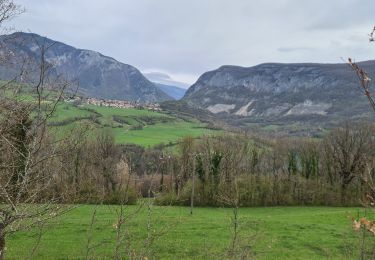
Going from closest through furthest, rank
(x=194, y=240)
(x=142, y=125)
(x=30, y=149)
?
(x=30, y=149), (x=194, y=240), (x=142, y=125)

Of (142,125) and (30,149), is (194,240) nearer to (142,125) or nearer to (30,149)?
(30,149)

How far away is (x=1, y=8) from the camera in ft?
37.0

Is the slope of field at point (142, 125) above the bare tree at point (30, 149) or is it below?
below

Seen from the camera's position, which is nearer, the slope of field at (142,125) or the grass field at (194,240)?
the grass field at (194,240)

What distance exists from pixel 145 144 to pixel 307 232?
6006 cm

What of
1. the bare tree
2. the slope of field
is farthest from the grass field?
the slope of field

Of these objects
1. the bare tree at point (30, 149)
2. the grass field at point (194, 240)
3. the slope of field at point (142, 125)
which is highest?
the bare tree at point (30, 149)

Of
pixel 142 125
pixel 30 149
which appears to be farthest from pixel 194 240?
pixel 142 125

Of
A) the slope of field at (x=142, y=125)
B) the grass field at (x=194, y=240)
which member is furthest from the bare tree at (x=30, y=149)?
the slope of field at (x=142, y=125)

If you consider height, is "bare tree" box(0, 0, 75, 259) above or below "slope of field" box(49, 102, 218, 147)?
above

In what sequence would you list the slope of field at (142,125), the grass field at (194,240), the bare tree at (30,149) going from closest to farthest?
the bare tree at (30,149) → the grass field at (194,240) → the slope of field at (142,125)

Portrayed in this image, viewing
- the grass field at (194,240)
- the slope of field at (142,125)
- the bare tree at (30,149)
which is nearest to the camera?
the bare tree at (30,149)

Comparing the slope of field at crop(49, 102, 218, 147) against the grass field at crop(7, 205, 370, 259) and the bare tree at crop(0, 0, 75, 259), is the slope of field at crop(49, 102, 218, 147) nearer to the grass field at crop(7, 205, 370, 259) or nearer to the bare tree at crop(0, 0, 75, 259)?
the grass field at crop(7, 205, 370, 259)

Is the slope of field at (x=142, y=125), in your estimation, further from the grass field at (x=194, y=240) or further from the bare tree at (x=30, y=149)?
the bare tree at (x=30, y=149)
